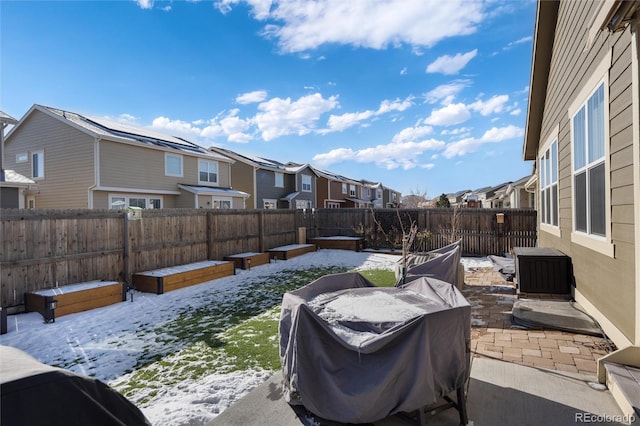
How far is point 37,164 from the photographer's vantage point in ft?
51.3

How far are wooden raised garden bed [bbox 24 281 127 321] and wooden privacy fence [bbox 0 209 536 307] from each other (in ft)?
0.80

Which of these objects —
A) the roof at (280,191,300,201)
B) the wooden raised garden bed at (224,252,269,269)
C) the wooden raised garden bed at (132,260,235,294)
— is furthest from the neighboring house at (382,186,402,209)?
the wooden raised garden bed at (132,260,235,294)

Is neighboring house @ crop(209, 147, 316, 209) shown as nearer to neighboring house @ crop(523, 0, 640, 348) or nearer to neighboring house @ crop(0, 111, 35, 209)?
neighboring house @ crop(0, 111, 35, 209)

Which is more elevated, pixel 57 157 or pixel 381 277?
pixel 57 157

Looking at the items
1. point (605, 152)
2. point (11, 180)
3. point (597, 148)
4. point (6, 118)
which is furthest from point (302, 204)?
point (605, 152)

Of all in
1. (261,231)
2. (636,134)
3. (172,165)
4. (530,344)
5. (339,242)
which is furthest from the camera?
(172,165)

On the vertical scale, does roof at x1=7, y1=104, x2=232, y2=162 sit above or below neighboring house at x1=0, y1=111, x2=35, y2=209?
above

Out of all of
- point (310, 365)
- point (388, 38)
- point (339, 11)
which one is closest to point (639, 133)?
point (310, 365)

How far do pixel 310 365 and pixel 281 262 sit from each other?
9.18 m

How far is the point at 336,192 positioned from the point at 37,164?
76.1ft

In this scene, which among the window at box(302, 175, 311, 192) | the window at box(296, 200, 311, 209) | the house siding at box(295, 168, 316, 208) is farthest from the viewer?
the window at box(302, 175, 311, 192)

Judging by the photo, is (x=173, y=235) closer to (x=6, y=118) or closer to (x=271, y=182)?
(x=6, y=118)

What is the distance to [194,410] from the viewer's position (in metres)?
2.85

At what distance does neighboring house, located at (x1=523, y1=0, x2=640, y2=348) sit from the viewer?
307 centimetres
